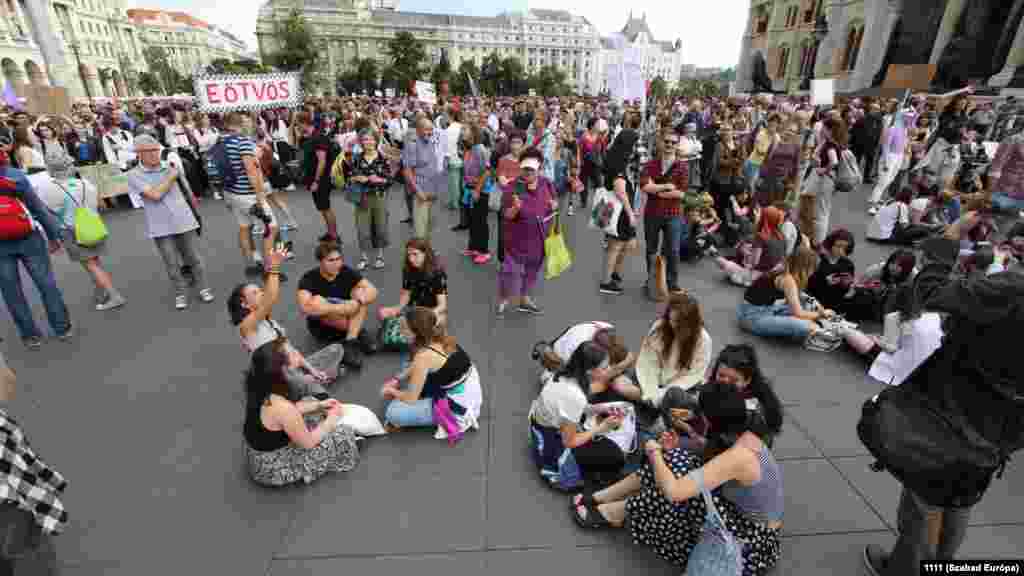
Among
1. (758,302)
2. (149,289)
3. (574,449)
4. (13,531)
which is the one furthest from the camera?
(149,289)

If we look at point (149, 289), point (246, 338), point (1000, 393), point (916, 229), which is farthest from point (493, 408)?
point (916, 229)

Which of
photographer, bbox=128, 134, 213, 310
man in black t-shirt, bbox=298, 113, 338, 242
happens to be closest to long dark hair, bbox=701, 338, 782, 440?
man in black t-shirt, bbox=298, 113, 338, 242

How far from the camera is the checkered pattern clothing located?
2.24 meters

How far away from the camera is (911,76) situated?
26125 millimetres

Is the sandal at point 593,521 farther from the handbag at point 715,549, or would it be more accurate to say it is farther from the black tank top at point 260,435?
the black tank top at point 260,435

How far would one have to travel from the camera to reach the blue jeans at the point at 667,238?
5.70 meters

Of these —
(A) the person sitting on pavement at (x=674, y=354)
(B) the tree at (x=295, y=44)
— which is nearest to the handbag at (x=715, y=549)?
(A) the person sitting on pavement at (x=674, y=354)

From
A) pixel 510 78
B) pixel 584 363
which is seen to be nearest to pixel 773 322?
pixel 584 363

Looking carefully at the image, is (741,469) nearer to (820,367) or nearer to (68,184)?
(820,367)

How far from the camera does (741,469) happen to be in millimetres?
2229

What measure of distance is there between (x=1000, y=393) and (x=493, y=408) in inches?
119

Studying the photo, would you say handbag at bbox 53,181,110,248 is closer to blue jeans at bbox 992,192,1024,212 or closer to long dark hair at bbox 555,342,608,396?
long dark hair at bbox 555,342,608,396

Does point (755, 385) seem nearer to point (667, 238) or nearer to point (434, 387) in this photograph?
point (434, 387)

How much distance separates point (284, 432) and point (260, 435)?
14cm
